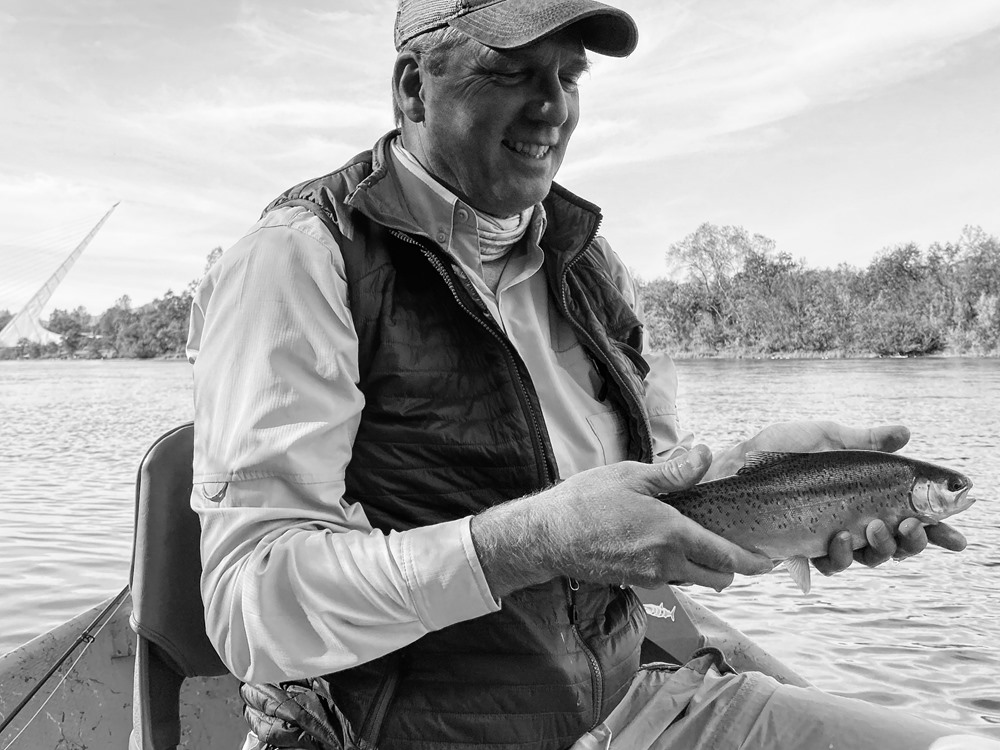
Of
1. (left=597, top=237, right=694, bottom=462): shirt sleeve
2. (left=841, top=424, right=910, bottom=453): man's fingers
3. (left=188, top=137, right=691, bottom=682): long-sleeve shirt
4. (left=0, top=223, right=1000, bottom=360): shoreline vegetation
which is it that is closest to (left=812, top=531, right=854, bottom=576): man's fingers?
(left=841, top=424, right=910, bottom=453): man's fingers

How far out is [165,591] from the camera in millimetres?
2627

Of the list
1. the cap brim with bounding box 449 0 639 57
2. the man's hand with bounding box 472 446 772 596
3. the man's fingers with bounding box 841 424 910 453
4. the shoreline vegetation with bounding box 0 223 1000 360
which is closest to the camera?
the man's hand with bounding box 472 446 772 596

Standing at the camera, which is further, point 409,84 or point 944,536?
point 409,84

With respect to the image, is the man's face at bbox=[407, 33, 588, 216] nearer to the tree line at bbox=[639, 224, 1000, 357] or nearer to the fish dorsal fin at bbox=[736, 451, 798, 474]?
the fish dorsal fin at bbox=[736, 451, 798, 474]

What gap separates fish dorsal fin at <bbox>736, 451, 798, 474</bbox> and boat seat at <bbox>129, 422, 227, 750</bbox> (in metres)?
1.54

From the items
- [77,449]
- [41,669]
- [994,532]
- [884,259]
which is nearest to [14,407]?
[77,449]

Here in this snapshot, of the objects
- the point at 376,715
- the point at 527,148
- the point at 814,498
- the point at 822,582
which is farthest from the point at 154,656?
the point at 822,582

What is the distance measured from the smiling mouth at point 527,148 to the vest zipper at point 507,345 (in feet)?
1.46

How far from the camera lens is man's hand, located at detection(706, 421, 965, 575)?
252cm

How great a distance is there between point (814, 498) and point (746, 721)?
2.11 feet

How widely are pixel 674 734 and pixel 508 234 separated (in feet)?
4.81

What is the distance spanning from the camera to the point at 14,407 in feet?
127

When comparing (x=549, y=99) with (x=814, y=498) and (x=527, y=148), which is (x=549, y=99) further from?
(x=814, y=498)

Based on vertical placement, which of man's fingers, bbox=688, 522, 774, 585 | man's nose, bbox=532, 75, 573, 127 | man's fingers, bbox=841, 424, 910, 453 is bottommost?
man's fingers, bbox=688, 522, 774, 585
